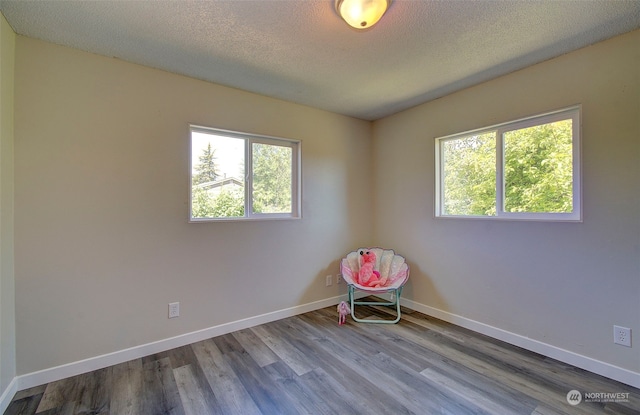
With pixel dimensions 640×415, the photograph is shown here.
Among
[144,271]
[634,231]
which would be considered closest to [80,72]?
[144,271]

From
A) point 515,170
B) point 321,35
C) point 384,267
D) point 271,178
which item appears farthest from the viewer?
point 384,267

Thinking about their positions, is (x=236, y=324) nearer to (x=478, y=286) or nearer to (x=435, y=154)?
(x=478, y=286)

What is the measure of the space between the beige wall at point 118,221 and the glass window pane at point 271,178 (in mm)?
170

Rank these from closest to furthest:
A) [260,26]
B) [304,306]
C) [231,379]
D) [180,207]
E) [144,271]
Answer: [260,26] < [231,379] < [144,271] < [180,207] < [304,306]

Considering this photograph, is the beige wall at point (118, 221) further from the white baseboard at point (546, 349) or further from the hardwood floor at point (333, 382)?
the white baseboard at point (546, 349)

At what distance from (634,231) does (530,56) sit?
142 centimetres

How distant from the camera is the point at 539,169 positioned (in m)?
2.24

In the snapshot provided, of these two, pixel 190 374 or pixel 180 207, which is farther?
pixel 180 207

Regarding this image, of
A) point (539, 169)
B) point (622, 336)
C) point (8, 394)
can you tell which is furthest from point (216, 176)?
point (622, 336)

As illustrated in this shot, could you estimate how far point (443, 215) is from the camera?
295 cm

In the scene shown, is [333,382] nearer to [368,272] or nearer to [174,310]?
[368,272]

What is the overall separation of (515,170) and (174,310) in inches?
126

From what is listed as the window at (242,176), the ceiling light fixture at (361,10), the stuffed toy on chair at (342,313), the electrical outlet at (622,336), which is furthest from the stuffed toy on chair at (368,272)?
the ceiling light fixture at (361,10)

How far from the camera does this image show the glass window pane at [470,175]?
2.58m
